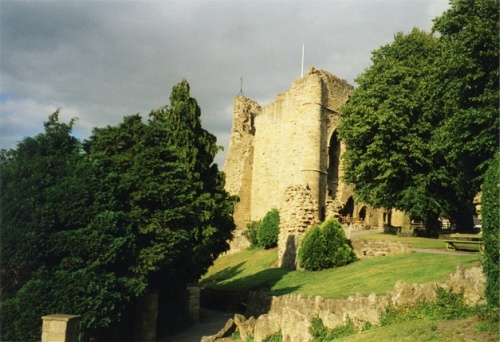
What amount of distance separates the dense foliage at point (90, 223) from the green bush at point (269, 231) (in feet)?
61.7

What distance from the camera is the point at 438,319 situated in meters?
10.5

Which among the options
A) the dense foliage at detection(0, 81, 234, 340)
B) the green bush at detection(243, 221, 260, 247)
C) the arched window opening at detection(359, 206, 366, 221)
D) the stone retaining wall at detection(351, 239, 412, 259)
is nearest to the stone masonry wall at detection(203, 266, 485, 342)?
the dense foliage at detection(0, 81, 234, 340)

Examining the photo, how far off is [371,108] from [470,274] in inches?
731

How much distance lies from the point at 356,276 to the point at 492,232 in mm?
9649

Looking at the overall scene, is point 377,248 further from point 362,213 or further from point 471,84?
point 362,213

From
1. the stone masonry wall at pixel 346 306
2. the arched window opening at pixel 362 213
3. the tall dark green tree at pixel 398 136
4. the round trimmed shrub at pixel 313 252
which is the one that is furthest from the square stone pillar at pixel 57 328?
the arched window opening at pixel 362 213

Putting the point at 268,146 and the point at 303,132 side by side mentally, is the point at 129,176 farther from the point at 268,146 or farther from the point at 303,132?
the point at 268,146

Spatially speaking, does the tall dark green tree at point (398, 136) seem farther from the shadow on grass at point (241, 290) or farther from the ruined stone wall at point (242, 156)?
the ruined stone wall at point (242, 156)

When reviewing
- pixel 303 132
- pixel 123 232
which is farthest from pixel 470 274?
pixel 303 132

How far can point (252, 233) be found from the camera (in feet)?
132

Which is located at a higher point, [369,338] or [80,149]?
[80,149]

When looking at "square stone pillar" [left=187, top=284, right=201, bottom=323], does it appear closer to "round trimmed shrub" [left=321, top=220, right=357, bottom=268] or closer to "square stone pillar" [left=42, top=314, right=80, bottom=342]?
"round trimmed shrub" [left=321, top=220, right=357, bottom=268]

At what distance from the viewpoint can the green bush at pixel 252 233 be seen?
3966 cm

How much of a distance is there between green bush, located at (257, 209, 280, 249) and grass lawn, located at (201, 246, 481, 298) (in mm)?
6691
